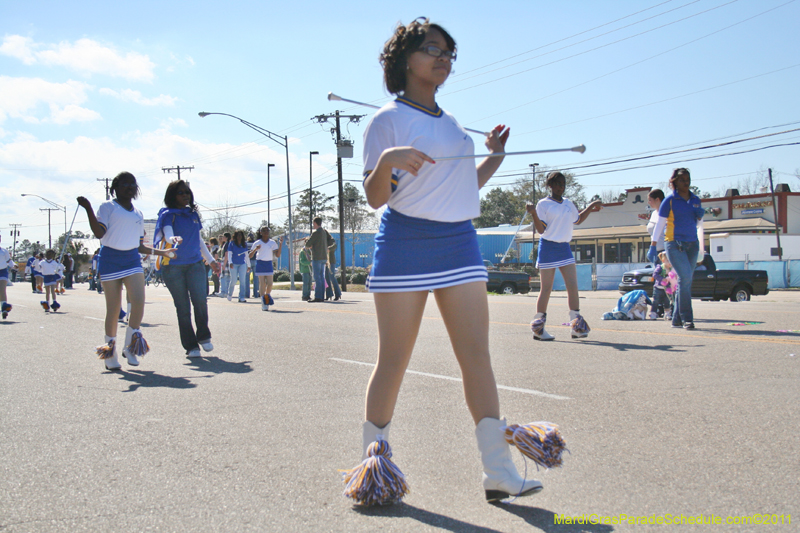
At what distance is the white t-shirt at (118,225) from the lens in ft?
21.4

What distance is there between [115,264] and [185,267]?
81 centimetres

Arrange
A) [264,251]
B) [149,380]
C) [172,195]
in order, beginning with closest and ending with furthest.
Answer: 1. [149,380]
2. [172,195]
3. [264,251]

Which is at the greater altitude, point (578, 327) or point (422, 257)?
point (422, 257)

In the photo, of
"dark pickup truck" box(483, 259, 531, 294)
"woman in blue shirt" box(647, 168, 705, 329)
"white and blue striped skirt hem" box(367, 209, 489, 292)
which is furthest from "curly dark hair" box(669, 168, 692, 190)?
"dark pickup truck" box(483, 259, 531, 294)

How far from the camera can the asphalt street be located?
2.57 meters

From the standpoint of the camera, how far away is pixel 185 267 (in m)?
7.27

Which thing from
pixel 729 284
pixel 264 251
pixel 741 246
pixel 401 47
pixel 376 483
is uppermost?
pixel 741 246

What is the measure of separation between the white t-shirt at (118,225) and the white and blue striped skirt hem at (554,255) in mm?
4349

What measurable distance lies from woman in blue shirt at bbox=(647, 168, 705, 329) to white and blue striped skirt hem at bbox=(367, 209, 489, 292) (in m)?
6.52

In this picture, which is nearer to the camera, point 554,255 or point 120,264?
point 120,264

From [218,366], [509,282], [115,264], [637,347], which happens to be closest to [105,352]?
[115,264]

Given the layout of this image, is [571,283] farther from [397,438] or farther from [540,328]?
[397,438]

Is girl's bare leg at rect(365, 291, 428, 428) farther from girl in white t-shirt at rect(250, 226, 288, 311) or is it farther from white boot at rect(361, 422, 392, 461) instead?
girl in white t-shirt at rect(250, 226, 288, 311)


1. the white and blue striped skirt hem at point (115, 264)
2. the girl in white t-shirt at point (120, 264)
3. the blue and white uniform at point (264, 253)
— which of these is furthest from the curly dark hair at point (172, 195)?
the blue and white uniform at point (264, 253)
